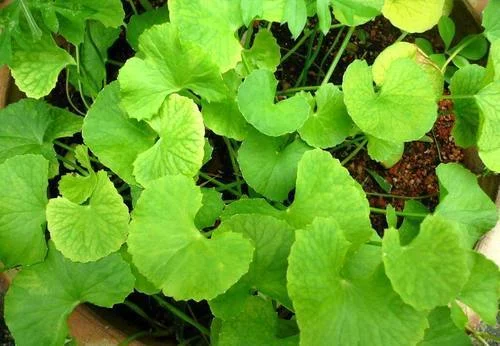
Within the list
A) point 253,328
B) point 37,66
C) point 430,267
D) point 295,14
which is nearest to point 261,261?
point 253,328

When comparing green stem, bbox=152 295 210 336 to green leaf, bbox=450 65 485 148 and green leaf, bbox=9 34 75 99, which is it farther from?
green leaf, bbox=450 65 485 148

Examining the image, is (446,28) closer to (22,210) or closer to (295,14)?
(295,14)

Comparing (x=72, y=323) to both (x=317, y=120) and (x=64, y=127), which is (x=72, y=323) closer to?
(x=64, y=127)

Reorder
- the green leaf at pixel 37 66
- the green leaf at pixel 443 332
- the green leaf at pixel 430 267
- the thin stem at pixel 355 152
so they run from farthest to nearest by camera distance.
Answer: the thin stem at pixel 355 152, the green leaf at pixel 37 66, the green leaf at pixel 443 332, the green leaf at pixel 430 267

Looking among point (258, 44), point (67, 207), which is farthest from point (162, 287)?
point (258, 44)

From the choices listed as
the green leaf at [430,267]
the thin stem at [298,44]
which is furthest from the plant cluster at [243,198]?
the thin stem at [298,44]

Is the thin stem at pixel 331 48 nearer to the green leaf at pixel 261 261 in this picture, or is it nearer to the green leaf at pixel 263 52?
the green leaf at pixel 263 52
